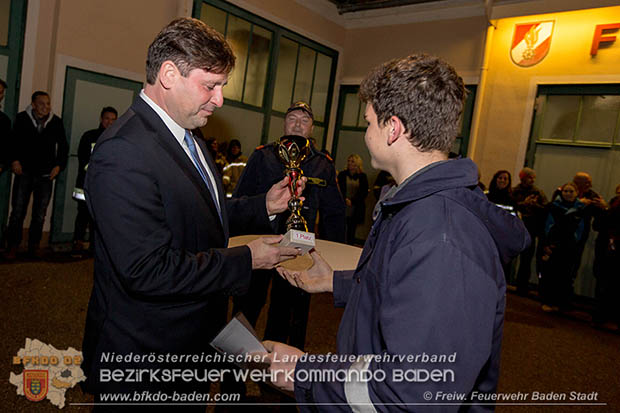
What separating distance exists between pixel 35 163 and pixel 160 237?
4.36m

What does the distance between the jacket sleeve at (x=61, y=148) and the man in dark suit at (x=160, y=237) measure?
13.6 feet

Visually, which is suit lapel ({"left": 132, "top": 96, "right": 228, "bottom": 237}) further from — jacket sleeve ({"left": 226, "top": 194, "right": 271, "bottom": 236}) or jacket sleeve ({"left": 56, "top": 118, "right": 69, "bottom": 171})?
jacket sleeve ({"left": 56, "top": 118, "right": 69, "bottom": 171})

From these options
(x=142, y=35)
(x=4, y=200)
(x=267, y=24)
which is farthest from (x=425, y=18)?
(x=4, y=200)

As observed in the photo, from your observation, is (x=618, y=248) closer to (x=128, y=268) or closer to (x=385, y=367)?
(x=385, y=367)

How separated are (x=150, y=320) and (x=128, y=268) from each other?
20 cm

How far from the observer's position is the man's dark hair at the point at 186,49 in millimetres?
1275

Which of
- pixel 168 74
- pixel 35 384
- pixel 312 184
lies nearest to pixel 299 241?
pixel 168 74

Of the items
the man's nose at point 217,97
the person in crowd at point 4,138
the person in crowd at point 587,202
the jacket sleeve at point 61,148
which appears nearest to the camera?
the man's nose at point 217,97

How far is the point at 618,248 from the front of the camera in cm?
480

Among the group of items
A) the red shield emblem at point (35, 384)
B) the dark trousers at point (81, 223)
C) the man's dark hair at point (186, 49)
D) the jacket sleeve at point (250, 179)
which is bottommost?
the red shield emblem at point (35, 384)

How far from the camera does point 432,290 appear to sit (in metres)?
0.87

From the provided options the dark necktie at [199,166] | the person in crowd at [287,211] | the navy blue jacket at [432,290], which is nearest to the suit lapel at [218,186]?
the dark necktie at [199,166]

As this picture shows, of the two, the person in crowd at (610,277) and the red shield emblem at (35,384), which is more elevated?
the person in crowd at (610,277)

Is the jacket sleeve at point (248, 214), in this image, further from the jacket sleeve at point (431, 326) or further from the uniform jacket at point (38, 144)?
the uniform jacket at point (38, 144)
